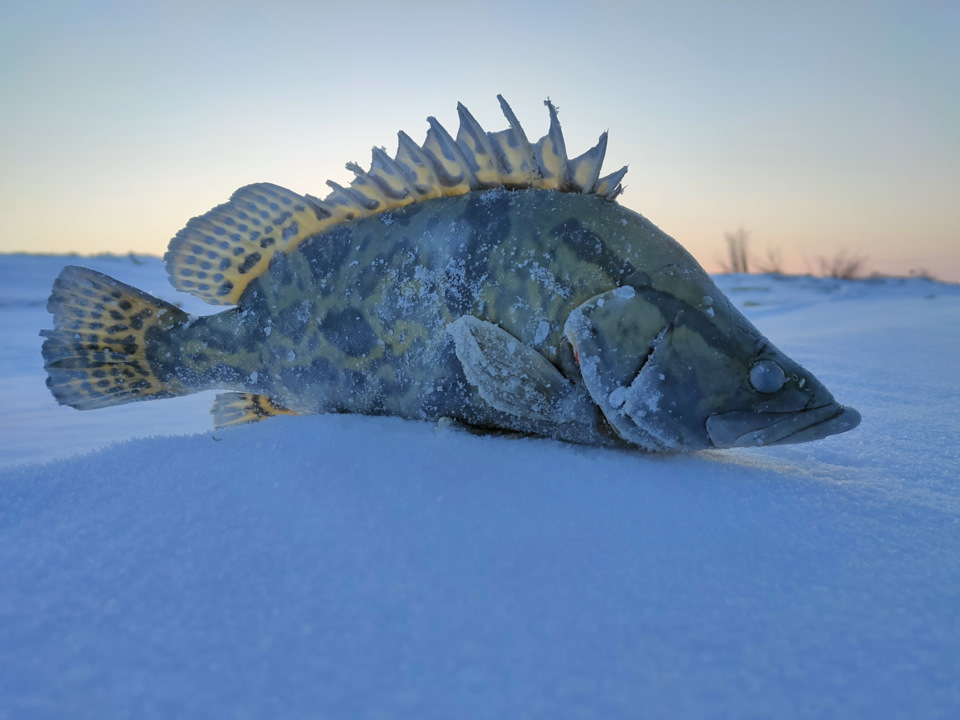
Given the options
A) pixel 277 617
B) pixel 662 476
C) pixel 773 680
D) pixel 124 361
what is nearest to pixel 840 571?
pixel 773 680

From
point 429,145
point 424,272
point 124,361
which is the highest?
point 429,145

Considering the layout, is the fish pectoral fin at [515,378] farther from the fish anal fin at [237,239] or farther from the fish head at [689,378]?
the fish anal fin at [237,239]

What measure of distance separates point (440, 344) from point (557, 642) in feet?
4.96

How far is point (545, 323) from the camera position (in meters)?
2.26

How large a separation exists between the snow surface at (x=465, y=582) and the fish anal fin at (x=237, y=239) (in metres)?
1.00

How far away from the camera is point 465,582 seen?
1225 millimetres

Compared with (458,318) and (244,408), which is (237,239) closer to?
(244,408)

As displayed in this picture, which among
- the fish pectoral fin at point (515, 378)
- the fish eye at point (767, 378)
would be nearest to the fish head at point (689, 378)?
the fish eye at point (767, 378)

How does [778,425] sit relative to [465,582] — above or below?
above

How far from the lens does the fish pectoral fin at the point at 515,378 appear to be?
2.21 meters

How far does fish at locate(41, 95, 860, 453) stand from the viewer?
210 cm

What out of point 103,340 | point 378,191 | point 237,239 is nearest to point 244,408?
point 103,340

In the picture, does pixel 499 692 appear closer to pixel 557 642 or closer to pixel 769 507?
pixel 557 642

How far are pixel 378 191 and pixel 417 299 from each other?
0.57 meters
